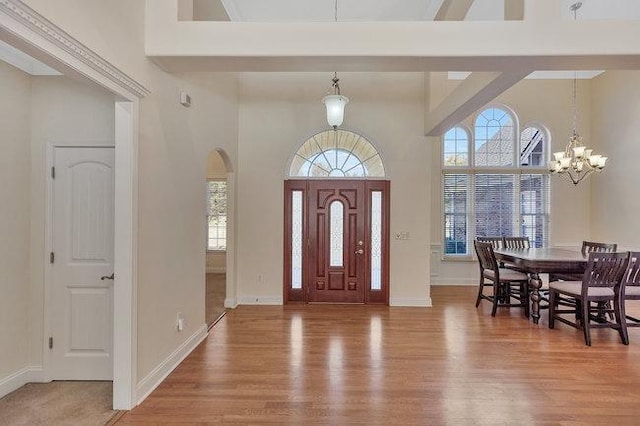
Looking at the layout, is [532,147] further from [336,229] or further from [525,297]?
[336,229]

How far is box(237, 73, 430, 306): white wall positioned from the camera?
5.61 m

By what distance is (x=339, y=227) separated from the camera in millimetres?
5703

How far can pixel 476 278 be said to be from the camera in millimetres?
Result: 7320

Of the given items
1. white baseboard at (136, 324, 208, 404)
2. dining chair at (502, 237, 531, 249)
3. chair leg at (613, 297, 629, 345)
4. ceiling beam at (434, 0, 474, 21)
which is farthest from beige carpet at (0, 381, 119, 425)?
dining chair at (502, 237, 531, 249)

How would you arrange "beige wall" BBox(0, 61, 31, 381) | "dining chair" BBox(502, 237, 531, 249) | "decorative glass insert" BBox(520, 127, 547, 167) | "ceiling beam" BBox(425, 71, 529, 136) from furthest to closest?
"decorative glass insert" BBox(520, 127, 547, 167)
"dining chair" BBox(502, 237, 531, 249)
"ceiling beam" BBox(425, 71, 529, 136)
"beige wall" BBox(0, 61, 31, 381)

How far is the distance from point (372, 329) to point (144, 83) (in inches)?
144

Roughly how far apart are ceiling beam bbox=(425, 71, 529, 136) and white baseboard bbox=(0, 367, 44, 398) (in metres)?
4.81

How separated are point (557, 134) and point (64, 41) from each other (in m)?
8.30

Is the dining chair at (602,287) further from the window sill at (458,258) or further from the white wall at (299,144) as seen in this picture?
the window sill at (458,258)

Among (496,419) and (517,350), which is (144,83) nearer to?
(496,419)

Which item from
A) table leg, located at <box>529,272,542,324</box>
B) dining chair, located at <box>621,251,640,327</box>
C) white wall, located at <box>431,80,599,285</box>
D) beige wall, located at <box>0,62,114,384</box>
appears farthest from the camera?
white wall, located at <box>431,80,599,285</box>

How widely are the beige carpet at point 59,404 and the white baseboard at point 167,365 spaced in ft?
0.80

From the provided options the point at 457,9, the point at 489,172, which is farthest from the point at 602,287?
the point at 489,172

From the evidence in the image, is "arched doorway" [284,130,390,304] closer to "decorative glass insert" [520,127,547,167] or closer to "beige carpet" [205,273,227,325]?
"beige carpet" [205,273,227,325]
